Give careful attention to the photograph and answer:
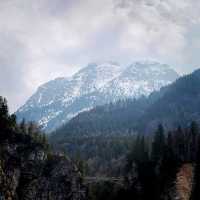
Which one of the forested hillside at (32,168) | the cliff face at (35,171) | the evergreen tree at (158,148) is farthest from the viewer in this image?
the evergreen tree at (158,148)

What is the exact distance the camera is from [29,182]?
17100 cm

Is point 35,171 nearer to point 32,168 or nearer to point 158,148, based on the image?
point 32,168

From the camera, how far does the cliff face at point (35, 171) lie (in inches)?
6634

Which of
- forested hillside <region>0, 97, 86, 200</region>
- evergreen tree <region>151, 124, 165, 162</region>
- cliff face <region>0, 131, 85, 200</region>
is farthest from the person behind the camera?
evergreen tree <region>151, 124, 165, 162</region>

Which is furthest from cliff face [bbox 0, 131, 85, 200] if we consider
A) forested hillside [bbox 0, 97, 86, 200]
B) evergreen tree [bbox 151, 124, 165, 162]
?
evergreen tree [bbox 151, 124, 165, 162]

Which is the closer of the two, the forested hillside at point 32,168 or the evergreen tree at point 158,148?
the forested hillside at point 32,168

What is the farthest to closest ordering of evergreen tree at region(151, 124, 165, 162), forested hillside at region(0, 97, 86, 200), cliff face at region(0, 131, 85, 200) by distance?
evergreen tree at region(151, 124, 165, 162) → forested hillside at region(0, 97, 86, 200) → cliff face at region(0, 131, 85, 200)

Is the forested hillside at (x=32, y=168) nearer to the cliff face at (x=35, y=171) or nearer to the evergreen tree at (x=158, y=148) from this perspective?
the cliff face at (x=35, y=171)

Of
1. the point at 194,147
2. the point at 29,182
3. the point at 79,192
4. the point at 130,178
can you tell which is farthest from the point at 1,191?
the point at 194,147

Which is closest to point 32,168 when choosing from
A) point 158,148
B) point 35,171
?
point 35,171

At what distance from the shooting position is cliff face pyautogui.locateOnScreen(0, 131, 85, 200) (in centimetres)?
16850

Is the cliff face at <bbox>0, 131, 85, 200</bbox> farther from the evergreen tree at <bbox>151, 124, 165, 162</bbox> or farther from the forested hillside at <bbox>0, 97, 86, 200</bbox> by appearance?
the evergreen tree at <bbox>151, 124, 165, 162</bbox>

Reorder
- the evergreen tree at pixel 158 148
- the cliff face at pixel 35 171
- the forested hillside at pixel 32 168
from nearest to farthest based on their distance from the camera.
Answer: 1. the cliff face at pixel 35 171
2. the forested hillside at pixel 32 168
3. the evergreen tree at pixel 158 148

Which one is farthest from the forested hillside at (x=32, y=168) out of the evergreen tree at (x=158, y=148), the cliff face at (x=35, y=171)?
the evergreen tree at (x=158, y=148)
